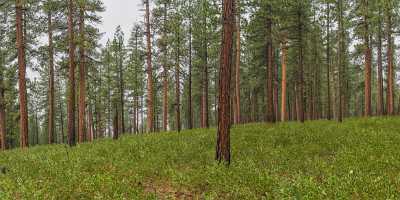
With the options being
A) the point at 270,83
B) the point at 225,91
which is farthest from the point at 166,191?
the point at 270,83

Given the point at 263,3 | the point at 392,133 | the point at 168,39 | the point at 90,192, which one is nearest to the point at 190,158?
the point at 90,192

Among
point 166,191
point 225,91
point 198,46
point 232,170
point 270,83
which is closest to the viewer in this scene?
point 166,191

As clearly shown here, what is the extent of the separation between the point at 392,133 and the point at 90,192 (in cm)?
1438

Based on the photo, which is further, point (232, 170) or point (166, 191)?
point (232, 170)

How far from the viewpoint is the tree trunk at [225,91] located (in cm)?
1277

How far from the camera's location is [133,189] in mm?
10203

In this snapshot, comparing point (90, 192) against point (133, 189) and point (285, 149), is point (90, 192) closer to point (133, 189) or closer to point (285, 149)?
point (133, 189)

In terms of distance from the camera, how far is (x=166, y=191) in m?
10.6

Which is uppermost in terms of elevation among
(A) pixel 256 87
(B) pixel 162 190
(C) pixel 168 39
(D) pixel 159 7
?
→ (D) pixel 159 7

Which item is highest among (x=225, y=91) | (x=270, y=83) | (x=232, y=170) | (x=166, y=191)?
(x=270, y=83)

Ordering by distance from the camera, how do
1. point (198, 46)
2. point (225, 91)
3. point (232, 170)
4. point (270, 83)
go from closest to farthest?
point (232, 170) → point (225, 91) → point (270, 83) → point (198, 46)

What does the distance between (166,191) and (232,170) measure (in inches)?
93.5

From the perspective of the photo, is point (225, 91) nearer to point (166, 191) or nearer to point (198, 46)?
point (166, 191)

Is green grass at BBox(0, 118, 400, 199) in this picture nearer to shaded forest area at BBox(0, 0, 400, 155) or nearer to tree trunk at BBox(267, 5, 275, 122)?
shaded forest area at BBox(0, 0, 400, 155)
